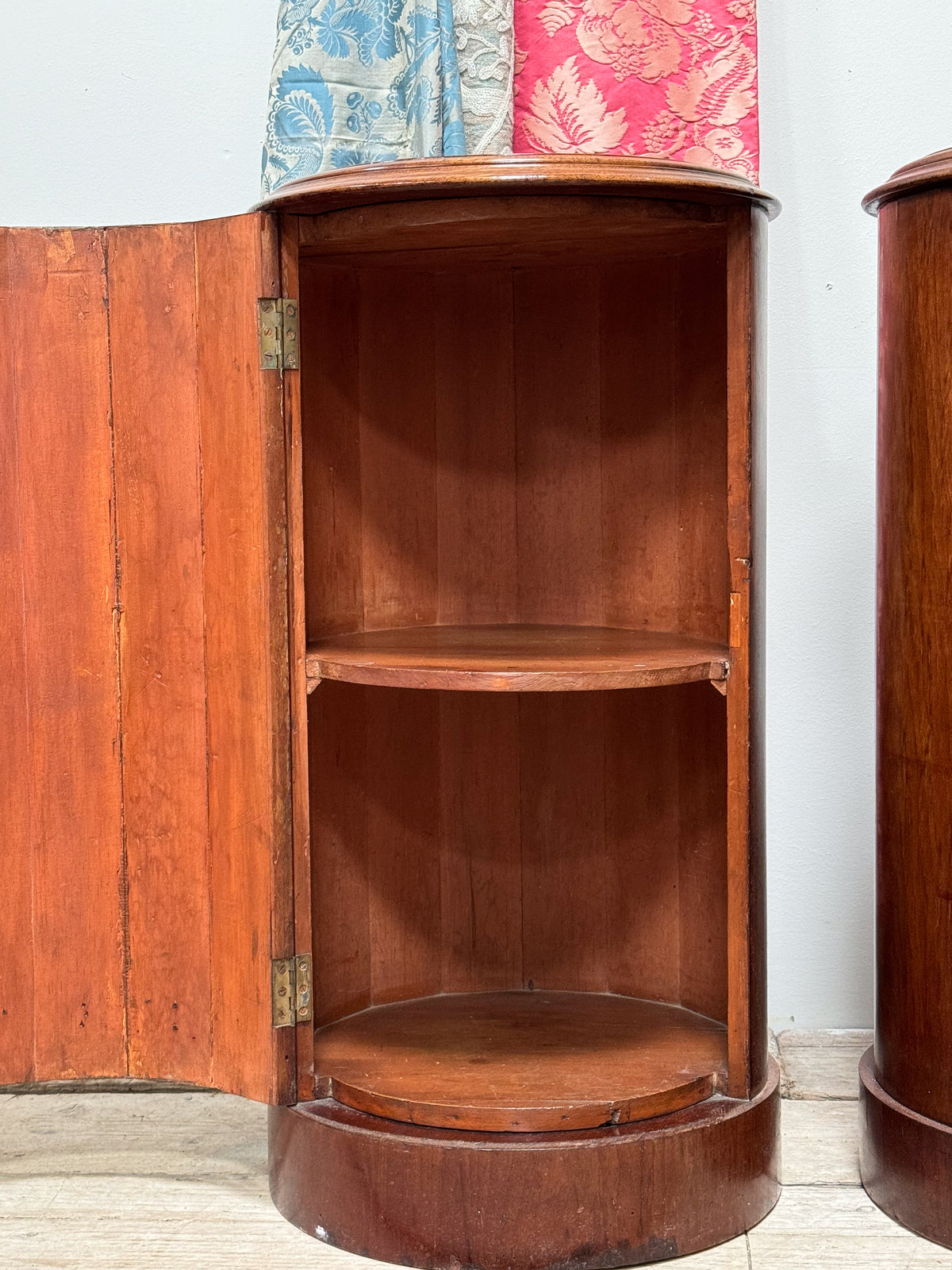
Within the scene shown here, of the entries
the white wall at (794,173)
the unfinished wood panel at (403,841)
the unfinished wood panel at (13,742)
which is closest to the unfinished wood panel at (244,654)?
the unfinished wood panel at (13,742)

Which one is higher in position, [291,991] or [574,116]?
[574,116]

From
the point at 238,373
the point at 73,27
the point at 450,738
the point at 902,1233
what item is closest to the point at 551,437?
the point at 450,738

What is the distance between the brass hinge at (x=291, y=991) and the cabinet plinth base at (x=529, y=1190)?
5.0 inches

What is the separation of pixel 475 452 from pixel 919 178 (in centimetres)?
83

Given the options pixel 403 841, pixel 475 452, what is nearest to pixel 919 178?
pixel 475 452

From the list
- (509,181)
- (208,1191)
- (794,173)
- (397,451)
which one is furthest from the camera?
(794,173)

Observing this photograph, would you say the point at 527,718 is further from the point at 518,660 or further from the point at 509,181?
the point at 509,181

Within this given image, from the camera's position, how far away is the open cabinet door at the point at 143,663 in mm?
1817

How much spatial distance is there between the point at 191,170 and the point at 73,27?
0.99 feet

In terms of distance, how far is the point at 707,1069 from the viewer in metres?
1.95

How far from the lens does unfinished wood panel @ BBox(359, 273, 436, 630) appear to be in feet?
7.35

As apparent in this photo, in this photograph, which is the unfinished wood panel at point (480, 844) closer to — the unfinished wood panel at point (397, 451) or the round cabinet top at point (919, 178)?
the unfinished wood panel at point (397, 451)

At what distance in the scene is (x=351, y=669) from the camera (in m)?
1.81

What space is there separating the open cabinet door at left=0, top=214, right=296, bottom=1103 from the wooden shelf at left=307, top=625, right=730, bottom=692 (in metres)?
0.11
